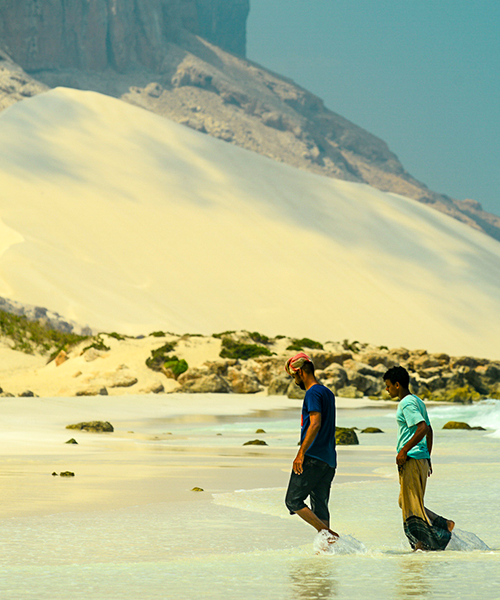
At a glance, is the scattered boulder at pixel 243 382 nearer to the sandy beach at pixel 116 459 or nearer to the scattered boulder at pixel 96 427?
the sandy beach at pixel 116 459

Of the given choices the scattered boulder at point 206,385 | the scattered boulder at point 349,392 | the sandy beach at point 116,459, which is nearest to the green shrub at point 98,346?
the scattered boulder at point 206,385

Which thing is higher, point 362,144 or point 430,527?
point 362,144

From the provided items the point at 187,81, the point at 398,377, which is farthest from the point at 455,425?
the point at 187,81

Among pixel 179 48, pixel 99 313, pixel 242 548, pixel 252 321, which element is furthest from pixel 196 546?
pixel 179 48

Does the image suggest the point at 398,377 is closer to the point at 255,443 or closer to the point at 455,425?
the point at 255,443

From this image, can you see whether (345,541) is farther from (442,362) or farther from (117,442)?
(442,362)

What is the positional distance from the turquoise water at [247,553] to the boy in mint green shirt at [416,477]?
0.10 m

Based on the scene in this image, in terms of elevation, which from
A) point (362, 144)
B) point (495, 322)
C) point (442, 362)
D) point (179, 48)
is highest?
point (179, 48)

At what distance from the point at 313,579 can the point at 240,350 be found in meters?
25.0

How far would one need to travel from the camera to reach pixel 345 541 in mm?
4949

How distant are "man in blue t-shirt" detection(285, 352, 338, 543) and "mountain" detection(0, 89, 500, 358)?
37602 mm

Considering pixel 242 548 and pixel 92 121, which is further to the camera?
pixel 92 121

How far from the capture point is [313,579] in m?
4.29

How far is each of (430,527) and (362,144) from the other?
614ft
